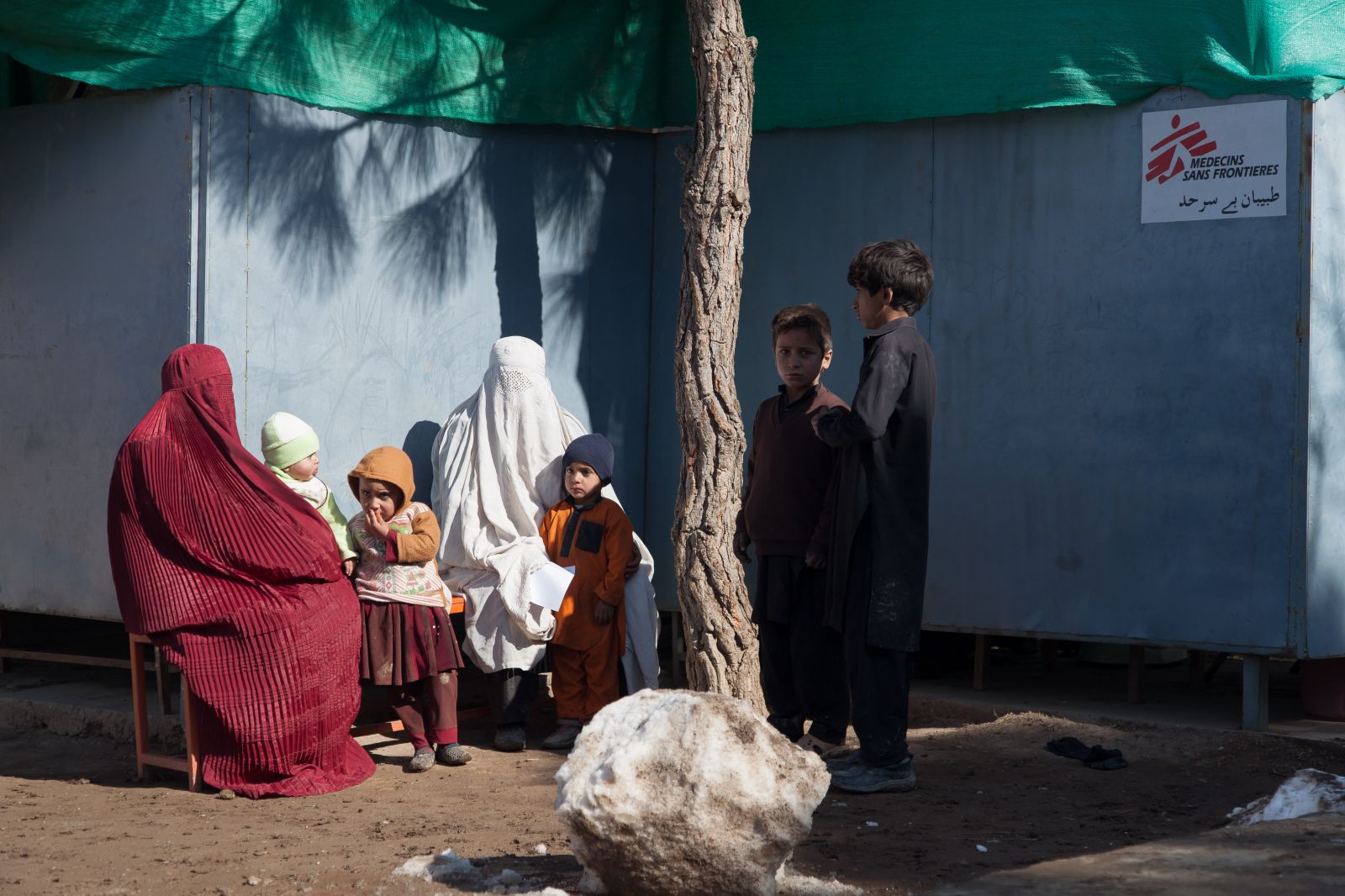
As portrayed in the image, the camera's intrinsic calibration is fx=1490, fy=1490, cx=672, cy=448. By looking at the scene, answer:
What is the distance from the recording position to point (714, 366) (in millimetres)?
6094

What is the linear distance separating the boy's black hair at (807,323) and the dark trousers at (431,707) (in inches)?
69.5

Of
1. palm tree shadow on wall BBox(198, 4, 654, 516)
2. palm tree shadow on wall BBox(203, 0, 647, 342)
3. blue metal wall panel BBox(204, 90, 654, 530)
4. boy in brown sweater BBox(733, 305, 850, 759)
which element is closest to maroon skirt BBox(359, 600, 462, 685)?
blue metal wall panel BBox(204, 90, 654, 530)

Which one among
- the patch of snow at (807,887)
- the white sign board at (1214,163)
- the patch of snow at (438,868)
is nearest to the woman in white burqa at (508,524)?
the patch of snow at (438,868)

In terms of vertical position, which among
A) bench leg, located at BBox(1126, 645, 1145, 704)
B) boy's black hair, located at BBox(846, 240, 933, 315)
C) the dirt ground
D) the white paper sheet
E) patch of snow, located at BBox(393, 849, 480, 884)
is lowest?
the dirt ground

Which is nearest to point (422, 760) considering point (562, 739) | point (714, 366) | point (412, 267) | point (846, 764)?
point (562, 739)

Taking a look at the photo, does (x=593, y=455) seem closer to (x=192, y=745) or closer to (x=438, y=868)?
(x=192, y=745)

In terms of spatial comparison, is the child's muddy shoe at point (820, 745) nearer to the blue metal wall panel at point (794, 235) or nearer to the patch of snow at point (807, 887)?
the patch of snow at point (807, 887)

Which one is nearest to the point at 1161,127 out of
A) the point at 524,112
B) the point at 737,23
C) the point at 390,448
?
the point at 737,23

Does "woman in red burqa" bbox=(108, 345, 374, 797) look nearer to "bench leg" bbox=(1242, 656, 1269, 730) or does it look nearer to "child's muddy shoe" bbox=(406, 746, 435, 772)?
"child's muddy shoe" bbox=(406, 746, 435, 772)

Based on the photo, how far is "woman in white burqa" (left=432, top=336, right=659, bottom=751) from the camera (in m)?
5.91

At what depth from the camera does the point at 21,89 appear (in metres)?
6.55

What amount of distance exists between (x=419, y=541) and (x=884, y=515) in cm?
172

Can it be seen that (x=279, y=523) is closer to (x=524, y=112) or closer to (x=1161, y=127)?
(x=524, y=112)

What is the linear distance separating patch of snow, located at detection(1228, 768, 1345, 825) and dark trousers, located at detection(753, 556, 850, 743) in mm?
1405
